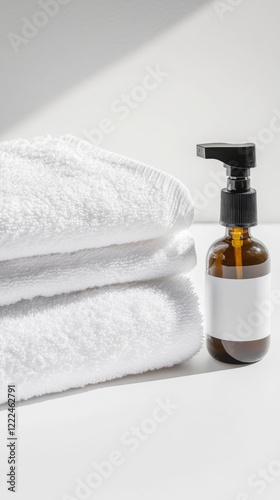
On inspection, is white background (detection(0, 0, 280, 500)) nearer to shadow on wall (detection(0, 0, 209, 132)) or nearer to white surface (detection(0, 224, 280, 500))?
shadow on wall (detection(0, 0, 209, 132))

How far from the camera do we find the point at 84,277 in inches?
21.8

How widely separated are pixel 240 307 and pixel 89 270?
0.14 metres

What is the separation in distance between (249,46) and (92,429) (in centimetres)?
74

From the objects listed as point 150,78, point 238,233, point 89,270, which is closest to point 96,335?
point 89,270

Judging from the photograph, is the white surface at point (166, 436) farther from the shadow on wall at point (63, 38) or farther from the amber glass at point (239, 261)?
the shadow on wall at point (63, 38)

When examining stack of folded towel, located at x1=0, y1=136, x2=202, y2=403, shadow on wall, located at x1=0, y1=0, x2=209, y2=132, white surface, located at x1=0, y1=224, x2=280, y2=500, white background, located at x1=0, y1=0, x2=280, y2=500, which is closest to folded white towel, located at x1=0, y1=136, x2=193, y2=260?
stack of folded towel, located at x1=0, y1=136, x2=202, y2=403

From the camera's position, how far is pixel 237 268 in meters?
0.59

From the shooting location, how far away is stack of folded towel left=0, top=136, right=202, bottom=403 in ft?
1.73

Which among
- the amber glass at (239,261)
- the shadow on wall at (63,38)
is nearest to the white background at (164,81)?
the shadow on wall at (63,38)

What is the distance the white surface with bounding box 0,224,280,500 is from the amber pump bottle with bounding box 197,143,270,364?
4 centimetres

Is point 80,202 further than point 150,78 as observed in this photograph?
No

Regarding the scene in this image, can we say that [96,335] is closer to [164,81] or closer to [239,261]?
[239,261]

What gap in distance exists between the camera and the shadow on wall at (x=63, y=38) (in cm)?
102

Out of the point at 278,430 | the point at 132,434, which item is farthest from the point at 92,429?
the point at 278,430
